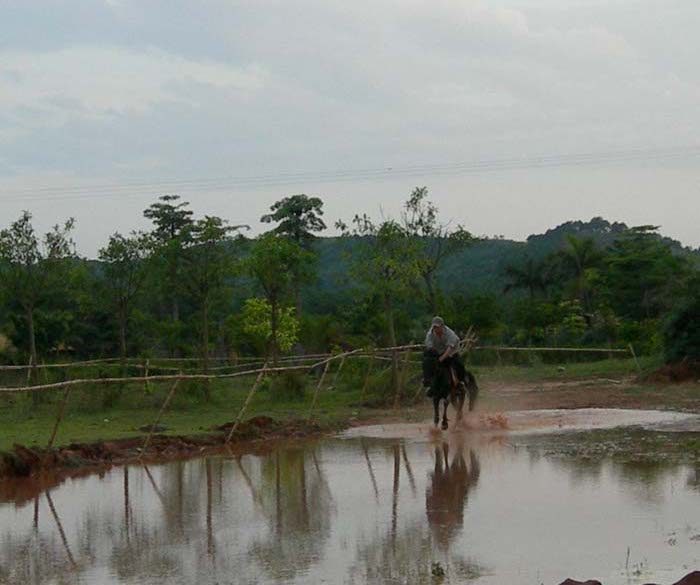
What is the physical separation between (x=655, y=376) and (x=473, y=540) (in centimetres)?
1874

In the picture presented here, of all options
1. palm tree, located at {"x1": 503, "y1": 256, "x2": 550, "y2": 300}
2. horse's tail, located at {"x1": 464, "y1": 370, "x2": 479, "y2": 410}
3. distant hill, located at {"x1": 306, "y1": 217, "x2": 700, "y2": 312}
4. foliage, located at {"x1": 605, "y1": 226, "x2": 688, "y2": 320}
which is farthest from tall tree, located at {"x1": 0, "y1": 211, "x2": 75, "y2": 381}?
distant hill, located at {"x1": 306, "y1": 217, "x2": 700, "y2": 312}

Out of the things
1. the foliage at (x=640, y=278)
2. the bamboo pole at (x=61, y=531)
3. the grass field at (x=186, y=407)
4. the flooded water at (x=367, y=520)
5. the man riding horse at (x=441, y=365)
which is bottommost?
the bamboo pole at (x=61, y=531)

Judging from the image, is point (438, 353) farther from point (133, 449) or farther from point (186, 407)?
point (186, 407)

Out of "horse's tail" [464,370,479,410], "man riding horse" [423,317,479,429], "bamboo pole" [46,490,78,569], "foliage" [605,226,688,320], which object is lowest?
"bamboo pole" [46,490,78,569]

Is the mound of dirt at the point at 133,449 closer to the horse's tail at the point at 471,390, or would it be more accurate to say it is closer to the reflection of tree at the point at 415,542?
the horse's tail at the point at 471,390

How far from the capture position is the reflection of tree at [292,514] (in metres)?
9.79

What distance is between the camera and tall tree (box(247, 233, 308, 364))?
28.9 meters

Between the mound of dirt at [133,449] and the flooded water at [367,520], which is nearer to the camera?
the flooded water at [367,520]

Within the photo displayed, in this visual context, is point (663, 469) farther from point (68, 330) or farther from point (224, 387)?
point (68, 330)

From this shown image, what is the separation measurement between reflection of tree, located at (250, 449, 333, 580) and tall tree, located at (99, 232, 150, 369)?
42.1 ft

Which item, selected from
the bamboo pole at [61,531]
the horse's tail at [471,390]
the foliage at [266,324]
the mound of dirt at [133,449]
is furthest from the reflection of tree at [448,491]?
the foliage at [266,324]

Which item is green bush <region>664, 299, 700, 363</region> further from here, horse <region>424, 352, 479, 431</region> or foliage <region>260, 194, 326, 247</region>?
foliage <region>260, 194, 326, 247</region>

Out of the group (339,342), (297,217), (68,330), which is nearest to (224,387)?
(339,342)

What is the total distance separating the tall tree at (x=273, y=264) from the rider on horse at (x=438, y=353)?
30.3 feet
